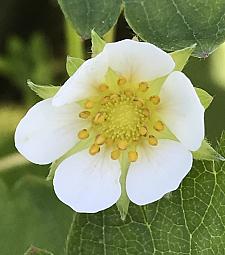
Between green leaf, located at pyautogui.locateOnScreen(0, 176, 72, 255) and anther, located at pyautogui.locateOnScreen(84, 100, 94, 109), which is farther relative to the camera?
green leaf, located at pyautogui.locateOnScreen(0, 176, 72, 255)

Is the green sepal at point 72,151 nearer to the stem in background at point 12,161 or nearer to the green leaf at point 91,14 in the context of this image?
the green leaf at point 91,14

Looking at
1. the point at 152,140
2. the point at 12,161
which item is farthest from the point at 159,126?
the point at 12,161

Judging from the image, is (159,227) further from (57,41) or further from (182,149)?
(57,41)

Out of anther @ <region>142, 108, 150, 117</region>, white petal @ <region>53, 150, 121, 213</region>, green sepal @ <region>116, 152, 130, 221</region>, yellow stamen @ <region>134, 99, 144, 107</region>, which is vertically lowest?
green sepal @ <region>116, 152, 130, 221</region>

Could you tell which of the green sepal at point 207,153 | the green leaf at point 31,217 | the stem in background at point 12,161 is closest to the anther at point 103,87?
the green sepal at point 207,153

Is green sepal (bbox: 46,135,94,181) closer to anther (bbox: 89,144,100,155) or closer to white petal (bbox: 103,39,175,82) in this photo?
anther (bbox: 89,144,100,155)

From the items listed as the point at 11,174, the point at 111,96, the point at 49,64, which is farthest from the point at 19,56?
the point at 111,96

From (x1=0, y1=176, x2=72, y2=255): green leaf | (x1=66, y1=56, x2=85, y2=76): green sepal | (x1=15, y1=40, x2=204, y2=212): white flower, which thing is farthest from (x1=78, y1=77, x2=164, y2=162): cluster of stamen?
(x1=0, y1=176, x2=72, y2=255): green leaf
